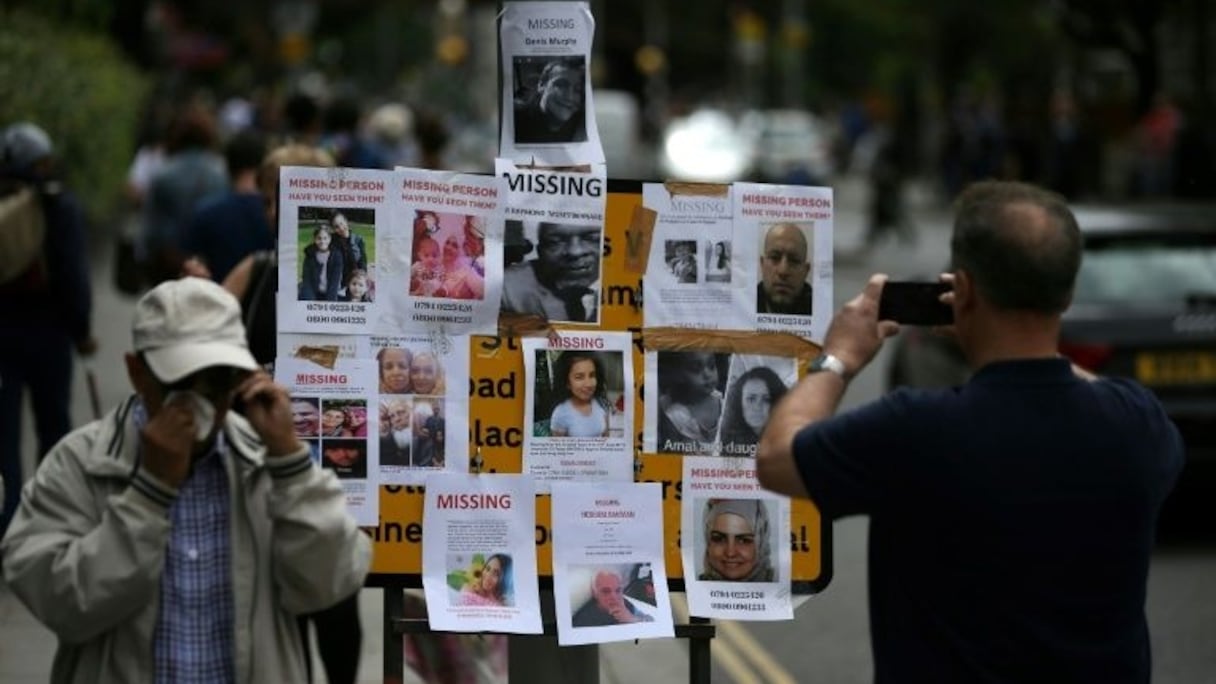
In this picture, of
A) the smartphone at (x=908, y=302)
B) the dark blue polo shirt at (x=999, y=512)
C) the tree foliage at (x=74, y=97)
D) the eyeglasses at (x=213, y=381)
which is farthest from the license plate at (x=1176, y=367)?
the tree foliage at (x=74, y=97)

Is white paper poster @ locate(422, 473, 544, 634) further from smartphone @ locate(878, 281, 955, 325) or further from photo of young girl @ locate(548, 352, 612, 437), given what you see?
smartphone @ locate(878, 281, 955, 325)

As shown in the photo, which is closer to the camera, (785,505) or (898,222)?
(785,505)

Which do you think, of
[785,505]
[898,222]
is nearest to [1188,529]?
[785,505]

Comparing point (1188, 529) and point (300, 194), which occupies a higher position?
point (300, 194)

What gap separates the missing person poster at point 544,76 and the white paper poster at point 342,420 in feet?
2.31

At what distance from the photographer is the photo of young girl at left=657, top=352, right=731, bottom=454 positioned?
5.43 meters

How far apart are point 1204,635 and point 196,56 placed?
1747 inches

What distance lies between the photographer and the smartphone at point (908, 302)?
408 cm

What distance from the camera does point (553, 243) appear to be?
538 cm

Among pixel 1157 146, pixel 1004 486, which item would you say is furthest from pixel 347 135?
pixel 1157 146

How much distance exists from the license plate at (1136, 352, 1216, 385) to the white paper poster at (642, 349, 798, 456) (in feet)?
19.5

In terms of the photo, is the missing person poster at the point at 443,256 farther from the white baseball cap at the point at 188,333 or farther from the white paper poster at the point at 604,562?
the white baseball cap at the point at 188,333

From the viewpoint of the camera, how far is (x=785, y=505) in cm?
544

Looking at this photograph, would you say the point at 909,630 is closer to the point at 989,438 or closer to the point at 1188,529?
the point at 989,438
